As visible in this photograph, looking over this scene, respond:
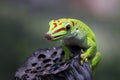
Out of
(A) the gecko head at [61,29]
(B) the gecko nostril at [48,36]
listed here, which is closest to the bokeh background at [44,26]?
(A) the gecko head at [61,29]

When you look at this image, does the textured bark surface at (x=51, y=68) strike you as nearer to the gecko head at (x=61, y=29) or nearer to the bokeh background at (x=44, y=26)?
the gecko head at (x=61, y=29)

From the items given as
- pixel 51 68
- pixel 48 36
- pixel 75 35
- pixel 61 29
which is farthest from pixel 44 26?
pixel 51 68

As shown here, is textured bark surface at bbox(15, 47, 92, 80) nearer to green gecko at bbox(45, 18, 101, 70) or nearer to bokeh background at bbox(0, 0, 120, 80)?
green gecko at bbox(45, 18, 101, 70)

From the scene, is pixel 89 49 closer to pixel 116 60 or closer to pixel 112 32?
pixel 116 60

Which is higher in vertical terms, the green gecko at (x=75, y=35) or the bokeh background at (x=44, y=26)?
the bokeh background at (x=44, y=26)

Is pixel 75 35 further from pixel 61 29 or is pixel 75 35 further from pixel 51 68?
pixel 51 68
